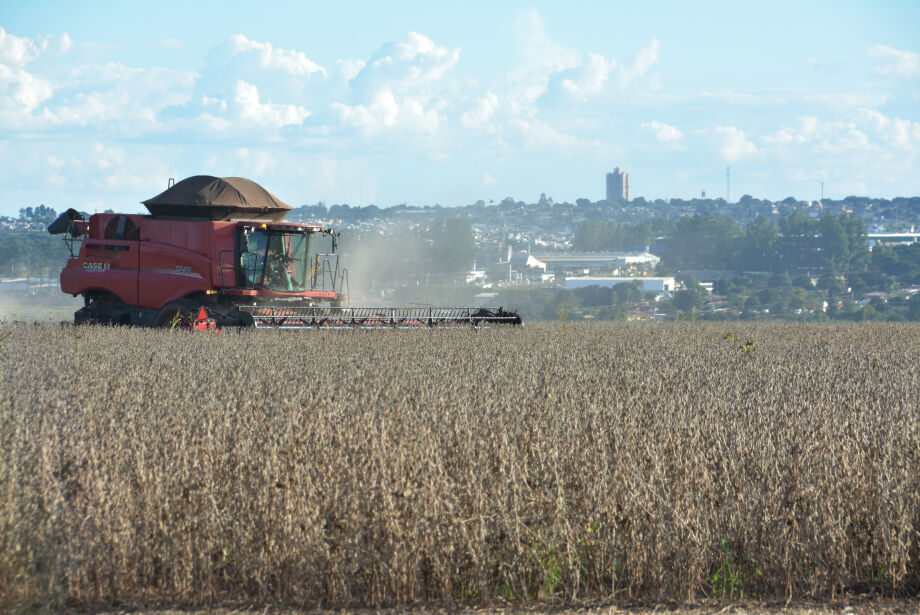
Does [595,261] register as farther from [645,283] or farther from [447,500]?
[447,500]

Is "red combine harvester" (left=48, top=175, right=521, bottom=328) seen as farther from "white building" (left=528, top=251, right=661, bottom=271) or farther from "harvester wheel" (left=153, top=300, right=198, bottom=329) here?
"white building" (left=528, top=251, right=661, bottom=271)

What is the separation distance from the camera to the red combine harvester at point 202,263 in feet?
50.1

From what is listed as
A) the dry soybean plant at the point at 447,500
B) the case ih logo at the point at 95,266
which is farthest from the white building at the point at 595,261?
the dry soybean plant at the point at 447,500

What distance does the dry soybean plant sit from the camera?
4441mm

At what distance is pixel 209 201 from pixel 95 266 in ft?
7.17

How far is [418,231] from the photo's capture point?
57.9 meters

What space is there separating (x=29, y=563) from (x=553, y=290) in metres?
52.6

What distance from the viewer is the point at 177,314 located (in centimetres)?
1453

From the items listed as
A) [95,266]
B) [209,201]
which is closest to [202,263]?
[209,201]

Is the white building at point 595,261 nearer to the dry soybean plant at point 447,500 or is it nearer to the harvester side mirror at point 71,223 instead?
the harvester side mirror at point 71,223

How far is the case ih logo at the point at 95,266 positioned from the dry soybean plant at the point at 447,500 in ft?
33.1

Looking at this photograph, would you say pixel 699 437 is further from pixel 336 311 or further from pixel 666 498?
pixel 336 311

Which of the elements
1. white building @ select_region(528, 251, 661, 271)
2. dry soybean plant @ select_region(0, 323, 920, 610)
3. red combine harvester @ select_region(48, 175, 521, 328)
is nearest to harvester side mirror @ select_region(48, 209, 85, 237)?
red combine harvester @ select_region(48, 175, 521, 328)

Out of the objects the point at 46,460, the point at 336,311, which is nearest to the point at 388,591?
the point at 46,460
